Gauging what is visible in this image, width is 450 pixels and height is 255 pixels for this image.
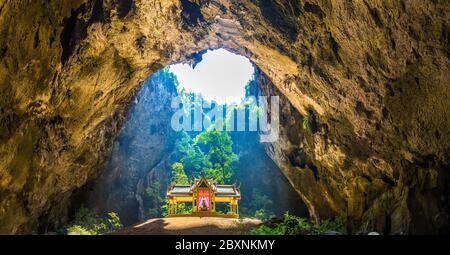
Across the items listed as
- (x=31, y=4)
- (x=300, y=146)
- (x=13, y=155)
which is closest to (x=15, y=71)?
(x=31, y=4)

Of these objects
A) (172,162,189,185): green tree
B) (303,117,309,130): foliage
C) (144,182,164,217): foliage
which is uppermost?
(303,117,309,130): foliage

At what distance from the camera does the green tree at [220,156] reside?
102 feet

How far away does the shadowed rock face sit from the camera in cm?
786

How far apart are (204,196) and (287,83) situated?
368 inches

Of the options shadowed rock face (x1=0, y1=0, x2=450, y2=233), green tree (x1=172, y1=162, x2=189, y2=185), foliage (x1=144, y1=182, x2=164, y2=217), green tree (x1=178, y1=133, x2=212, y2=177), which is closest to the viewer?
shadowed rock face (x1=0, y1=0, x2=450, y2=233)

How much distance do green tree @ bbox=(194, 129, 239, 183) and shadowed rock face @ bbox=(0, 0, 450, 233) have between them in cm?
1580

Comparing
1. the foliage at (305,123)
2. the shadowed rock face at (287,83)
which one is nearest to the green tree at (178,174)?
the shadowed rock face at (287,83)

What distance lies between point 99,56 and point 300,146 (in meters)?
9.34

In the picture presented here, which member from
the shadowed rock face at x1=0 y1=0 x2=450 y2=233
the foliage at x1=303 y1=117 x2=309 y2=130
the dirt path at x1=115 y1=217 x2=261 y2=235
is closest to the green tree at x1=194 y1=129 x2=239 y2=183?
the dirt path at x1=115 y1=217 x2=261 y2=235

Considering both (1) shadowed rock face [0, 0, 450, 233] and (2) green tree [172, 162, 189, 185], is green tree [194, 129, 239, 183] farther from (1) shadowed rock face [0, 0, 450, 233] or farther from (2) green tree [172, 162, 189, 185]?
(1) shadowed rock face [0, 0, 450, 233]

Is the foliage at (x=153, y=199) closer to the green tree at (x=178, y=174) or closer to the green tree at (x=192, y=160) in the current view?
the green tree at (x=178, y=174)

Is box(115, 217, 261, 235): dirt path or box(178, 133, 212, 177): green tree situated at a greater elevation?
box(178, 133, 212, 177): green tree
